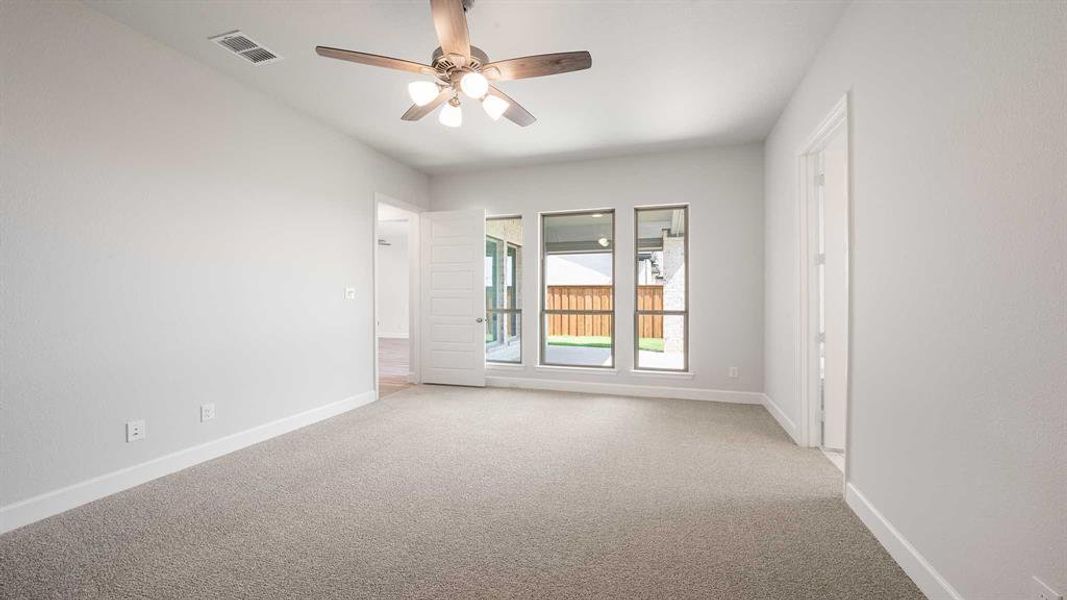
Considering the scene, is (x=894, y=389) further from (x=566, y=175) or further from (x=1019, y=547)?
(x=566, y=175)

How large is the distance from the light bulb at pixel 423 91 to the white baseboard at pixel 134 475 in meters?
2.68

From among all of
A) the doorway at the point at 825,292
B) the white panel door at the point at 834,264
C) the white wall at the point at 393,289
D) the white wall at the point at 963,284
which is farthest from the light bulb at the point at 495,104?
the white wall at the point at 393,289

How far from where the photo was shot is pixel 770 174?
4.20m

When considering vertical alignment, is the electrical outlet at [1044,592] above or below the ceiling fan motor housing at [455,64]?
below

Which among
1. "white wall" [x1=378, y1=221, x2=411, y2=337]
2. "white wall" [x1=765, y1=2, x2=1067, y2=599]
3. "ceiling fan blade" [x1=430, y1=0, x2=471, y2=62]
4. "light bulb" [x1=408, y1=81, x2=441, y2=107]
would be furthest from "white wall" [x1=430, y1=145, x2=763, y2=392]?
"white wall" [x1=378, y1=221, x2=411, y2=337]

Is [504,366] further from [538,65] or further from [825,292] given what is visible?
[538,65]

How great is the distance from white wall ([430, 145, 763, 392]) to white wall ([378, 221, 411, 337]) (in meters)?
6.96

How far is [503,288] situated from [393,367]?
238cm

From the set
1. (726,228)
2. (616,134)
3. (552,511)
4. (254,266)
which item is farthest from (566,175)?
(552,511)

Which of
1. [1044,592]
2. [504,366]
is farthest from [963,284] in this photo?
[504,366]

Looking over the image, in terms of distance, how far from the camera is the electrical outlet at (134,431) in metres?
2.56

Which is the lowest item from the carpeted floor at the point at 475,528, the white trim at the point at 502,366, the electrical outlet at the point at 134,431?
the carpeted floor at the point at 475,528

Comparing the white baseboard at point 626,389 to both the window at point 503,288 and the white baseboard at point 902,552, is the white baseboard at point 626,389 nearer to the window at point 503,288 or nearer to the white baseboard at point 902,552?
the window at point 503,288

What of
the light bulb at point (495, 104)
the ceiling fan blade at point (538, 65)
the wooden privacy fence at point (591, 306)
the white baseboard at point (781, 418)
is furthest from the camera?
the wooden privacy fence at point (591, 306)
